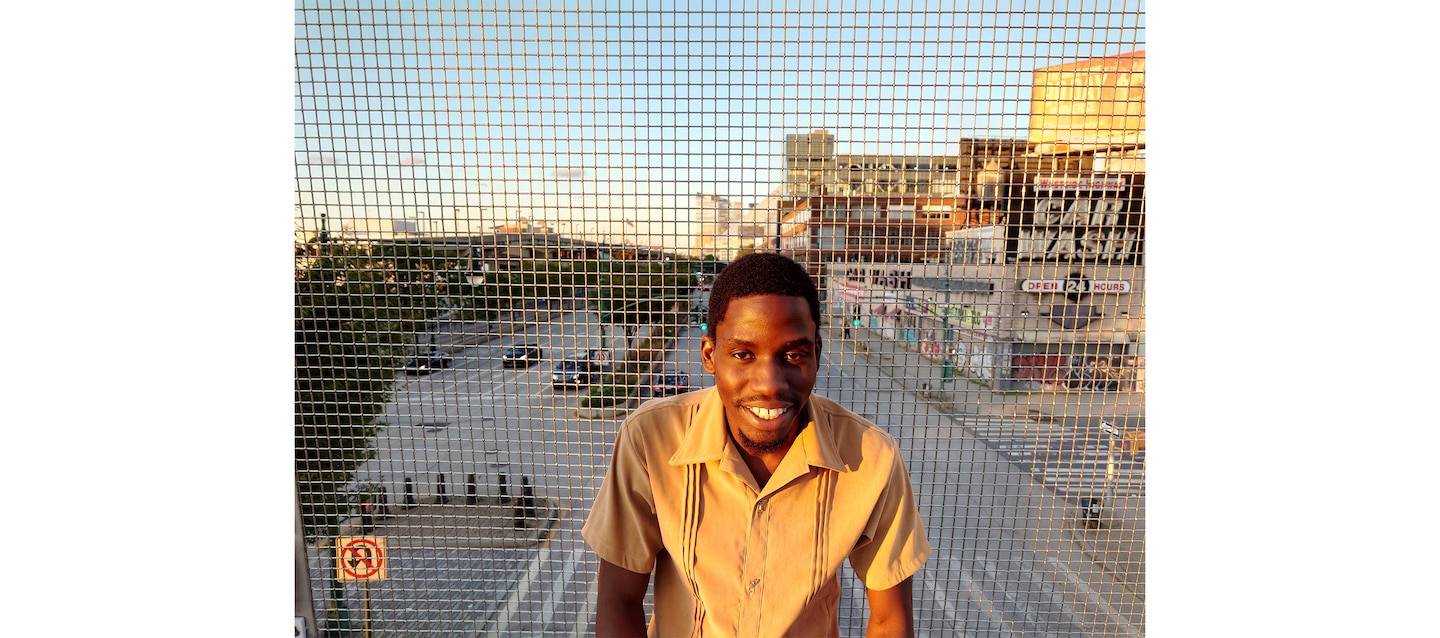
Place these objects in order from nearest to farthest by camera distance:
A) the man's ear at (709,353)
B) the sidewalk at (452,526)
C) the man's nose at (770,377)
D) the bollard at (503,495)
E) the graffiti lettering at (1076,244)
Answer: the man's nose at (770,377)
the man's ear at (709,353)
the graffiti lettering at (1076,244)
the sidewalk at (452,526)
the bollard at (503,495)

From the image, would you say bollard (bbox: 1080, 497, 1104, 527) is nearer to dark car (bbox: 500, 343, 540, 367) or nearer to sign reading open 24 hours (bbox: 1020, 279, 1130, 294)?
sign reading open 24 hours (bbox: 1020, 279, 1130, 294)

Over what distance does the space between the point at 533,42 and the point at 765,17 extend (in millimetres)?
847

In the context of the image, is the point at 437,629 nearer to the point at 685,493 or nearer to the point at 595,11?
the point at 685,493

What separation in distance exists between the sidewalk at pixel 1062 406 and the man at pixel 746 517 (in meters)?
1.02

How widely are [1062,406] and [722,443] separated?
6.22 ft

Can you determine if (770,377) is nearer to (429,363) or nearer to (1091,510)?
(429,363)

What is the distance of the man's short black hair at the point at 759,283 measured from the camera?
1060mm

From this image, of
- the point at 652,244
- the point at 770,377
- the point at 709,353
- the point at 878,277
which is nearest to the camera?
the point at 770,377

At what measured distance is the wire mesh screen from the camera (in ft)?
6.55

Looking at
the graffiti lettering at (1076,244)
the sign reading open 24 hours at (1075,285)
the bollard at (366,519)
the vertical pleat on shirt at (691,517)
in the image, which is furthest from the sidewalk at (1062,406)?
the bollard at (366,519)

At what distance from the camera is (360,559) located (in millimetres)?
2426

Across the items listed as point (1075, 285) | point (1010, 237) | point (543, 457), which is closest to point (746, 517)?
point (543, 457)

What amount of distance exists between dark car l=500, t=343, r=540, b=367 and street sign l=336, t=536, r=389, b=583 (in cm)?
103

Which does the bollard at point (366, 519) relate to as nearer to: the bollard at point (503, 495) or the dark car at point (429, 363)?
the bollard at point (503, 495)
